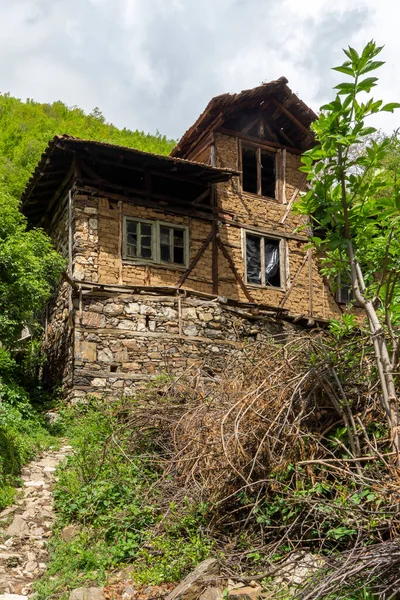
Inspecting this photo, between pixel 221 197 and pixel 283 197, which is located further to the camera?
pixel 283 197

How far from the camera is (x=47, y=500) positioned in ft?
25.0

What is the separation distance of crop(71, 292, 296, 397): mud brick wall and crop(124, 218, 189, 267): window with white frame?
4.26 ft

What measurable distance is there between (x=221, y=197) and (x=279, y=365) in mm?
9427

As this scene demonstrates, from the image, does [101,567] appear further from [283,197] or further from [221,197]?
[283,197]

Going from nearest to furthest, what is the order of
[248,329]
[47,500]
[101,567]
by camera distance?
[101,567] → [47,500] → [248,329]

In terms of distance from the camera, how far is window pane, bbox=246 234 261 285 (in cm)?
1499

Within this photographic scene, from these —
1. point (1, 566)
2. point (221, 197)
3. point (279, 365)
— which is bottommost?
point (1, 566)

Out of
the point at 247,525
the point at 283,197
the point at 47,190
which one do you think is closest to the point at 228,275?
the point at 283,197

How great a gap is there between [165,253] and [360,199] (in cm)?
868

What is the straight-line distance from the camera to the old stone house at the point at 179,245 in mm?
12180

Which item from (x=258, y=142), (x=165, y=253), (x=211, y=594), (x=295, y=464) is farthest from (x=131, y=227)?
(x=211, y=594)

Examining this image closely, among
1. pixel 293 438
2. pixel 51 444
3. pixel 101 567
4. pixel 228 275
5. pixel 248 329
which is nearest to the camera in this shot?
pixel 293 438

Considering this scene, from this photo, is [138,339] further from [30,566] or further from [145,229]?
[30,566]

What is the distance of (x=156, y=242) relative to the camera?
13.7 m
